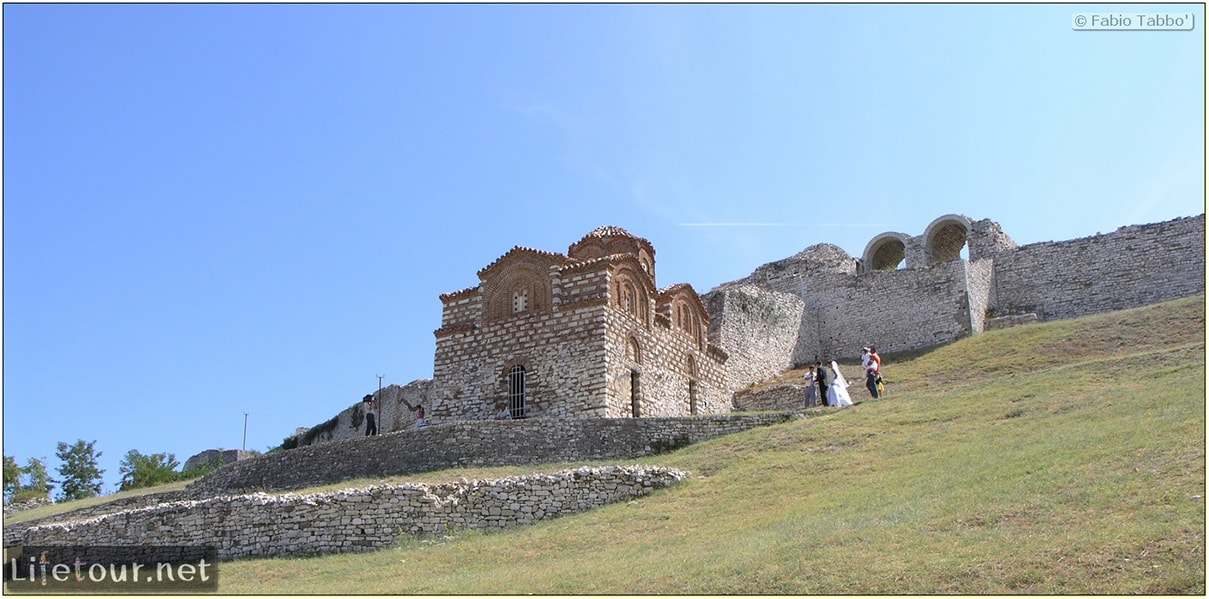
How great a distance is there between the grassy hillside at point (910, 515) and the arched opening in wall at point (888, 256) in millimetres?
23733

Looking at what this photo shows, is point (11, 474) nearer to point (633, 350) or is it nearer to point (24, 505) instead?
point (24, 505)

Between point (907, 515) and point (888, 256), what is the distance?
36.5 metres

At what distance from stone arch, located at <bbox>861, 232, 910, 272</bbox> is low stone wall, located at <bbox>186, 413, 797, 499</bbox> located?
24.6 meters

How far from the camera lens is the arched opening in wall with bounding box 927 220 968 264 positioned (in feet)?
148

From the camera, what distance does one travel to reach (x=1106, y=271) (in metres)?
38.0

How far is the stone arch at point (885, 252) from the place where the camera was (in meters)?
46.2

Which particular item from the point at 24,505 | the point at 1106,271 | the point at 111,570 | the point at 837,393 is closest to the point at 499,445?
the point at 111,570

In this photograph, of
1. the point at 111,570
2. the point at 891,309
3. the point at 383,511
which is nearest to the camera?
the point at 383,511

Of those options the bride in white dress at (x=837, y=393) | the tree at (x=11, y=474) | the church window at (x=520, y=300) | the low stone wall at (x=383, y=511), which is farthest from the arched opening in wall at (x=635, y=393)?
the tree at (x=11, y=474)

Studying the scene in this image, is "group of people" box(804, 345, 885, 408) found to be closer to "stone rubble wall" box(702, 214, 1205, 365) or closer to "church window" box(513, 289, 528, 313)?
"church window" box(513, 289, 528, 313)

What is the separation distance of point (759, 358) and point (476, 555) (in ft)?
74.0

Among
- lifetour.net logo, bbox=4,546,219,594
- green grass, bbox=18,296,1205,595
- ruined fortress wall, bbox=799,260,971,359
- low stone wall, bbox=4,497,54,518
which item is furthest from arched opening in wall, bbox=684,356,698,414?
low stone wall, bbox=4,497,54,518

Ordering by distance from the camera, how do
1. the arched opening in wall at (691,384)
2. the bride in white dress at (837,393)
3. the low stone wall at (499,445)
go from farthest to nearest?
the arched opening in wall at (691,384)
the bride in white dress at (837,393)
the low stone wall at (499,445)

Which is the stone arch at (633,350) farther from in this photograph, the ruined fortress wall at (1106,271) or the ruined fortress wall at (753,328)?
the ruined fortress wall at (1106,271)
